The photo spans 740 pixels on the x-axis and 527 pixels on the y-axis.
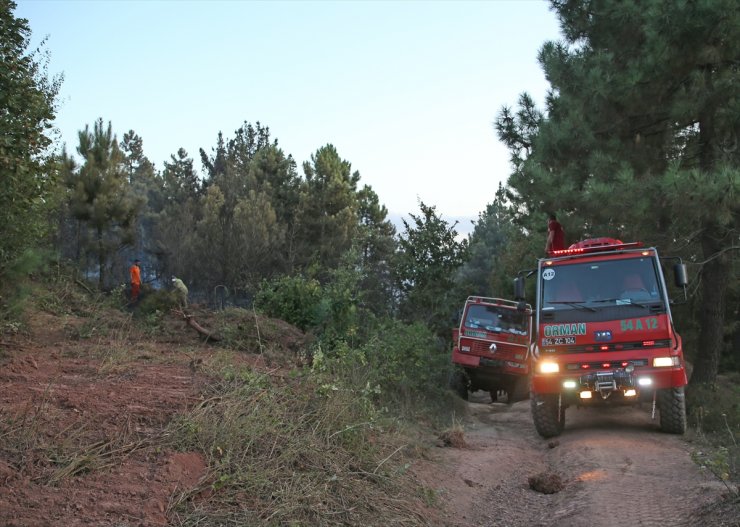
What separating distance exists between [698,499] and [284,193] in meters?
27.6

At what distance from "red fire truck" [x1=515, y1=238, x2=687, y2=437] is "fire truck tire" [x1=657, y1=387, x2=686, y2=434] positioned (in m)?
0.01

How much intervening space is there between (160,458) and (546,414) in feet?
24.1

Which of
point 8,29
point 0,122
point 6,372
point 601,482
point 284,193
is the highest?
point 284,193

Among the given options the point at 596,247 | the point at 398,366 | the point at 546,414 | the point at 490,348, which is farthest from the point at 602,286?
the point at 490,348

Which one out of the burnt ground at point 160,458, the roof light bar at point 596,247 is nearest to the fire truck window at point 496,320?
the burnt ground at point 160,458

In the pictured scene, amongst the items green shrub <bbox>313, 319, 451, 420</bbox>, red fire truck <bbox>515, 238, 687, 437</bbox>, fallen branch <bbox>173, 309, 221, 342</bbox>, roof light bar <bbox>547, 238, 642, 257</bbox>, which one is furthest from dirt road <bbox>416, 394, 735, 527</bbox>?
fallen branch <bbox>173, 309, 221, 342</bbox>

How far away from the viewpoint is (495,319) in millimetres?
17109

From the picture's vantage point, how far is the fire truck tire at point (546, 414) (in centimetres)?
1105

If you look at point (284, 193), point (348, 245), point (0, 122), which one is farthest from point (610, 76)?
point (284, 193)

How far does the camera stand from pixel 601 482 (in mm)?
7574

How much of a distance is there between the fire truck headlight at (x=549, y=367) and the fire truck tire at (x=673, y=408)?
1.59 metres

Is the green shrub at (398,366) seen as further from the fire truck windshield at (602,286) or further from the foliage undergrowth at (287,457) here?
the fire truck windshield at (602,286)

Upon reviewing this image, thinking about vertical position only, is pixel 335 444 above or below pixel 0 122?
below

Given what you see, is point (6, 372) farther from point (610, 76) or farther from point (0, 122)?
point (610, 76)
